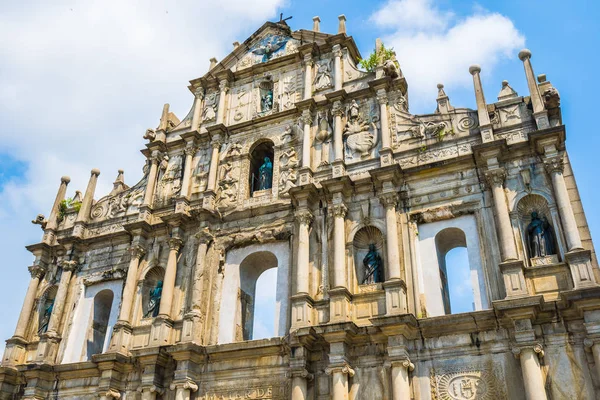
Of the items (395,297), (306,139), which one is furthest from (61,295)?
(395,297)

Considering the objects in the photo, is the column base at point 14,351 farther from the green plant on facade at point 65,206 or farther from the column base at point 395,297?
the column base at point 395,297

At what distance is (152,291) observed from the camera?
16172 millimetres

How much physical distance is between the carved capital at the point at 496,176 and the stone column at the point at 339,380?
5194 millimetres

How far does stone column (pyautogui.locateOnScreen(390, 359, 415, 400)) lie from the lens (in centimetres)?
1118

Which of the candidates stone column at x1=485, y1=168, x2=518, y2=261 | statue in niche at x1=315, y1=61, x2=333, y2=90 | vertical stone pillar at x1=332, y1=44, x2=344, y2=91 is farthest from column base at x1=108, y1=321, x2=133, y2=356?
stone column at x1=485, y1=168, x2=518, y2=261

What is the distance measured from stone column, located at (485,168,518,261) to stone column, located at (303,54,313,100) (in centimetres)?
615

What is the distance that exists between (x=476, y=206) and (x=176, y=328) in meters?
8.04

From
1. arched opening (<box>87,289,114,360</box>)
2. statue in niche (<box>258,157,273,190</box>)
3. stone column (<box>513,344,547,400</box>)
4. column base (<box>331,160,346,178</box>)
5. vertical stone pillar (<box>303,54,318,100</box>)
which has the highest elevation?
vertical stone pillar (<box>303,54,318,100</box>)

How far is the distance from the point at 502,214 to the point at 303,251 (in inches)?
184

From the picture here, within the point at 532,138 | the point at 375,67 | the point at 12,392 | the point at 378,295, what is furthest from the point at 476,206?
the point at 12,392

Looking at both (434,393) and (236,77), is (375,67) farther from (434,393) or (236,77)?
(434,393)

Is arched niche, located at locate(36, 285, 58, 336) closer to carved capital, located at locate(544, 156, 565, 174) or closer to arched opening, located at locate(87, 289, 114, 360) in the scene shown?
arched opening, located at locate(87, 289, 114, 360)

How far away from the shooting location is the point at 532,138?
12.7 metres

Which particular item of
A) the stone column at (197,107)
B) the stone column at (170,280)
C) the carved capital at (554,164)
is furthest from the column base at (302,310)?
the stone column at (197,107)
